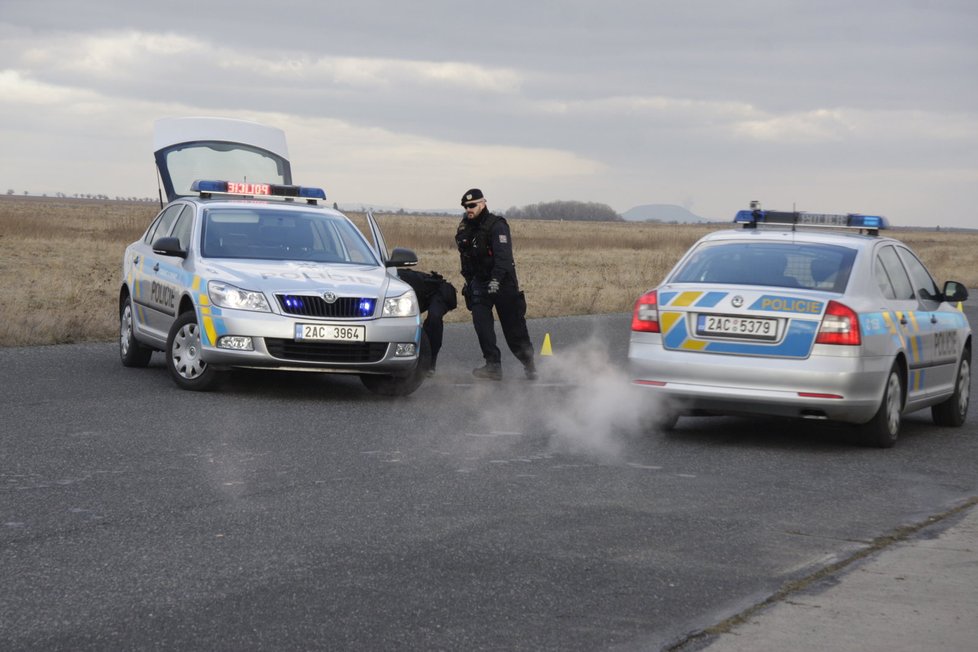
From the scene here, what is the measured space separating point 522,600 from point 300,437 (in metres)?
4.43

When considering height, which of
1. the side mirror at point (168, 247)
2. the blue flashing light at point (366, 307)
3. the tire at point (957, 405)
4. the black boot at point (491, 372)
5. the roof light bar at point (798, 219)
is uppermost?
the roof light bar at point (798, 219)

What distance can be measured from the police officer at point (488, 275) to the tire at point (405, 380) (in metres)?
1.28

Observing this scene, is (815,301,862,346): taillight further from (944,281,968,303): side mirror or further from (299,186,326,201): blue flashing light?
(299,186,326,201): blue flashing light

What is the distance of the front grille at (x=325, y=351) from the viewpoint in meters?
11.5

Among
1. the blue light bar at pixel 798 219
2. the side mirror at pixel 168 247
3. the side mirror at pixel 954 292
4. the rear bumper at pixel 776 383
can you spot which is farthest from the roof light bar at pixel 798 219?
the side mirror at pixel 168 247

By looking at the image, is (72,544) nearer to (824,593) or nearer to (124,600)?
(124,600)

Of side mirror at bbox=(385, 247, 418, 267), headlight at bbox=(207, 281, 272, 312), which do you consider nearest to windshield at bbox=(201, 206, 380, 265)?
side mirror at bbox=(385, 247, 418, 267)

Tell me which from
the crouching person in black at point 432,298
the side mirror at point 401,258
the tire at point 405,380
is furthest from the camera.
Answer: the crouching person in black at point 432,298

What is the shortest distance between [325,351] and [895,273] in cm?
450

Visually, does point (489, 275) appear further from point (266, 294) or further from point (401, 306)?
point (266, 294)

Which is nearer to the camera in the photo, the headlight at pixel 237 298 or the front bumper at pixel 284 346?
the front bumper at pixel 284 346

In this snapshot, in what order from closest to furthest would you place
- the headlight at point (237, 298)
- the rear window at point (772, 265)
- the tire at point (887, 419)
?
the tire at point (887, 419) < the rear window at point (772, 265) < the headlight at point (237, 298)

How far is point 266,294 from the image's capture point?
11.6 metres

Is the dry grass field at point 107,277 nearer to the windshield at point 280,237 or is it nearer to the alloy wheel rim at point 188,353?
the windshield at point 280,237
